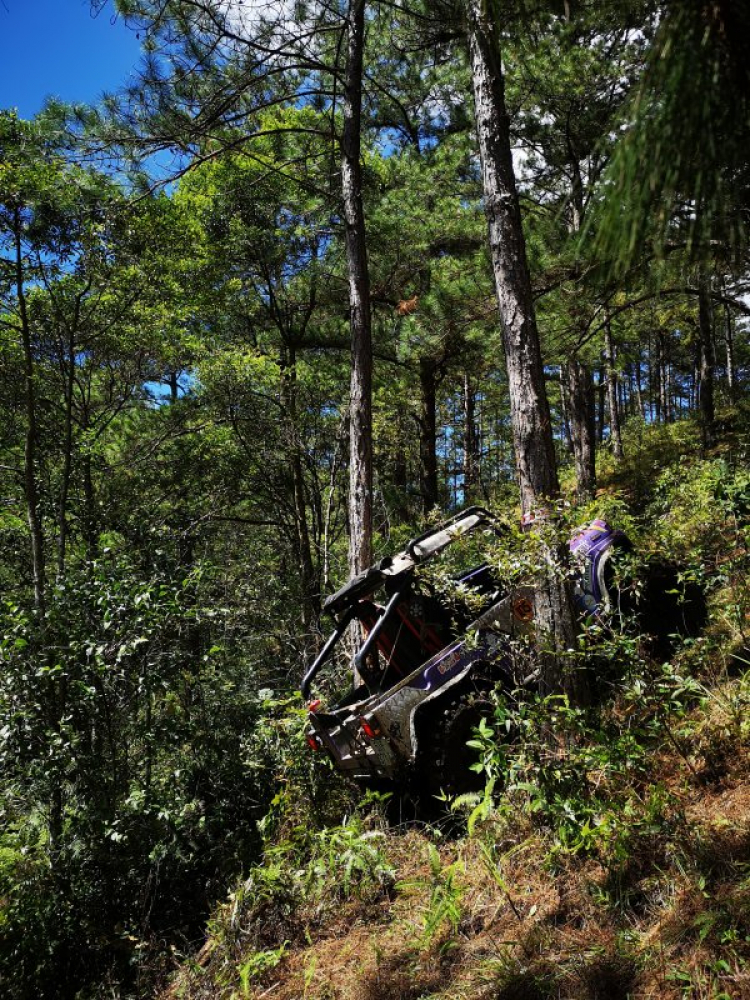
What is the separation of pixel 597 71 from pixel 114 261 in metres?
7.51

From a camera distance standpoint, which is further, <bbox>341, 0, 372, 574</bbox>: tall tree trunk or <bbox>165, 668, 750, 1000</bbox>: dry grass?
<bbox>341, 0, 372, 574</bbox>: tall tree trunk

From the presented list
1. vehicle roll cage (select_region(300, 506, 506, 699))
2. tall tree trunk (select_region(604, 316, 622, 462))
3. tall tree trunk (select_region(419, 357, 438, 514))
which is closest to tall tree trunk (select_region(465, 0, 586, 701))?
vehicle roll cage (select_region(300, 506, 506, 699))

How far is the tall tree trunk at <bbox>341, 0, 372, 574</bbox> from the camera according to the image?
756 cm

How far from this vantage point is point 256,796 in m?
5.99

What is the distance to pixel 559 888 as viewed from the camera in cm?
340

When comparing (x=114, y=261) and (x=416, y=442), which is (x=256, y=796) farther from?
(x=416, y=442)

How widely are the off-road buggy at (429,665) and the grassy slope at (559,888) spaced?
0.59 m

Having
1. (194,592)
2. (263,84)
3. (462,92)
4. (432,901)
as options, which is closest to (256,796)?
(194,592)

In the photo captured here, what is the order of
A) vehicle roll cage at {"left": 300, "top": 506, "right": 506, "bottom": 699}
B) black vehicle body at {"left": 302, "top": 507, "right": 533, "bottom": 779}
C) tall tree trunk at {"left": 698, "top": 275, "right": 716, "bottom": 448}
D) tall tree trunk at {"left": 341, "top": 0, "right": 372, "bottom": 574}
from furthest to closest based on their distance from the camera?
tall tree trunk at {"left": 698, "top": 275, "right": 716, "bottom": 448} < tall tree trunk at {"left": 341, "top": 0, "right": 372, "bottom": 574} < vehicle roll cage at {"left": 300, "top": 506, "right": 506, "bottom": 699} < black vehicle body at {"left": 302, "top": 507, "right": 533, "bottom": 779}

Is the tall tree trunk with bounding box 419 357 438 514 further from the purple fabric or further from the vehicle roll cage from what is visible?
the vehicle roll cage

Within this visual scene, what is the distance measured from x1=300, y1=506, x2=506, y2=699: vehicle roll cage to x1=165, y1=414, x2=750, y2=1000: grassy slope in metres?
1.48

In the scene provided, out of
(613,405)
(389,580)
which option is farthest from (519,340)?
(613,405)

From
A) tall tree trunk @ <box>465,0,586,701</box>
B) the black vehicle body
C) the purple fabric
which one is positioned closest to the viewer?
tall tree trunk @ <box>465,0,586,701</box>

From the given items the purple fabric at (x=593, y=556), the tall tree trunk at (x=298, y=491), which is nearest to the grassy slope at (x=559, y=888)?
the purple fabric at (x=593, y=556)
